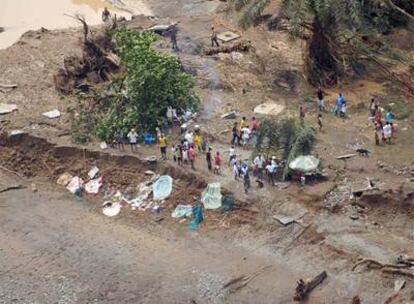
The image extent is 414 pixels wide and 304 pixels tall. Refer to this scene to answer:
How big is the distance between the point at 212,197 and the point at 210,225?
2.87 ft

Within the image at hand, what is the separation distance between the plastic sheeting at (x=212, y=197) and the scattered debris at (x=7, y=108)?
9358 mm

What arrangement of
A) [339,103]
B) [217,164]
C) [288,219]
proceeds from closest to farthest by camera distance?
[288,219] → [217,164] → [339,103]

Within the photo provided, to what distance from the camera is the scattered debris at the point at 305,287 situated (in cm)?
2018

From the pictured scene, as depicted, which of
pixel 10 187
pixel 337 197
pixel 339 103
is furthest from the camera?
pixel 339 103

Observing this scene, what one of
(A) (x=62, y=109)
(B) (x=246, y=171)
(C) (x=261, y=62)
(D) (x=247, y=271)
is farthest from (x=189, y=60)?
(D) (x=247, y=271)

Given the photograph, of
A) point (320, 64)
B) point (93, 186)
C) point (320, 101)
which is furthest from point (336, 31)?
point (93, 186)

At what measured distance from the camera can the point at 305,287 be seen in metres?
20.3

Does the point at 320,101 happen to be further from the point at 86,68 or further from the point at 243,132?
the point at 86,68

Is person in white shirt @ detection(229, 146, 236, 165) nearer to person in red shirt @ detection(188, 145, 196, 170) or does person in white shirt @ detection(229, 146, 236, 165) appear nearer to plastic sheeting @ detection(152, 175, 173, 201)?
person in red shirt @ detection(188, 145, 196, 170)

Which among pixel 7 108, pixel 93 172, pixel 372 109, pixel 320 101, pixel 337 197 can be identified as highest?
pixel 372 109

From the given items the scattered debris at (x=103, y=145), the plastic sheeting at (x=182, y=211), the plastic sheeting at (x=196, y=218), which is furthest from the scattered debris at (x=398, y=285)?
the scattered debris at (x=103, y=145)

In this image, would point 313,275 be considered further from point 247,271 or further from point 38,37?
point 38,37

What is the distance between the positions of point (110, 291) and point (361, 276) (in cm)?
666

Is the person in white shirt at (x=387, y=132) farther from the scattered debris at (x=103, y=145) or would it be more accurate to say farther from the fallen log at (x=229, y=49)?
the scattered debris at (x=103, y=145)
